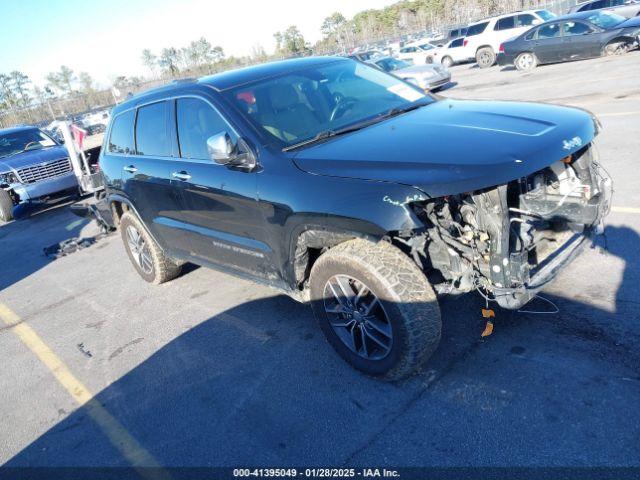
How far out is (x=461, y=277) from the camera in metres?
3.12

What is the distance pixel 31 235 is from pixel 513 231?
31.7 feet

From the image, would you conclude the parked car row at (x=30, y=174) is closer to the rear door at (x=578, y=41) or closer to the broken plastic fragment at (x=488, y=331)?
the broken plastic fragment at (x=488, y=331)

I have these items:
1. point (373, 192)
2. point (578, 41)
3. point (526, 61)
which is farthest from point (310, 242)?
point (526, 61)

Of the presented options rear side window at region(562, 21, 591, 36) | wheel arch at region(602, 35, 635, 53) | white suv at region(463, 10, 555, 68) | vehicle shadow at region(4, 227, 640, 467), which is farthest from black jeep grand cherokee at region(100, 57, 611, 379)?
white suv at region(463, 10, 555, 68)

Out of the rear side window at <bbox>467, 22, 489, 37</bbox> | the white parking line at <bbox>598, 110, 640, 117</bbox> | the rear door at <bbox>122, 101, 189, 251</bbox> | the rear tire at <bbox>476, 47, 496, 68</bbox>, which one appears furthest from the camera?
the rear side window at <bbox>467, 22, 489, 37</bbox>

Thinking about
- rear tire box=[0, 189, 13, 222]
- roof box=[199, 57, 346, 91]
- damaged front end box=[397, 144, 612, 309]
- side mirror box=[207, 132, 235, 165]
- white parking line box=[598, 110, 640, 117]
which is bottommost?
white parking line box=[598, 110, 640, 117]

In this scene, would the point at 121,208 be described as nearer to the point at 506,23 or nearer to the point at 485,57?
the point at 485,57

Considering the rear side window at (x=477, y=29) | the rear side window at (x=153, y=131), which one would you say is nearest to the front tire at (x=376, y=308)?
the rear side window at (x=153, y=131)

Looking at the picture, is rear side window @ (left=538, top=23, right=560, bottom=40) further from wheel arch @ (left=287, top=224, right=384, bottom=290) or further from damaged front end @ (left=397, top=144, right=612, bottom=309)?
wheel arch @ (left=287, top=224, right=384, bottom=290)

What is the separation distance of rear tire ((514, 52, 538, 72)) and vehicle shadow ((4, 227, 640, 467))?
49.2 feet

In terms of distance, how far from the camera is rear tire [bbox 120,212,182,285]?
5617 mm

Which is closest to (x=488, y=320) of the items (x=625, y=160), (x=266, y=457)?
(x=266, y=457)

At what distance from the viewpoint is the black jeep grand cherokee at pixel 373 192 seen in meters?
2.94

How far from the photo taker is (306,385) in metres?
3.55
